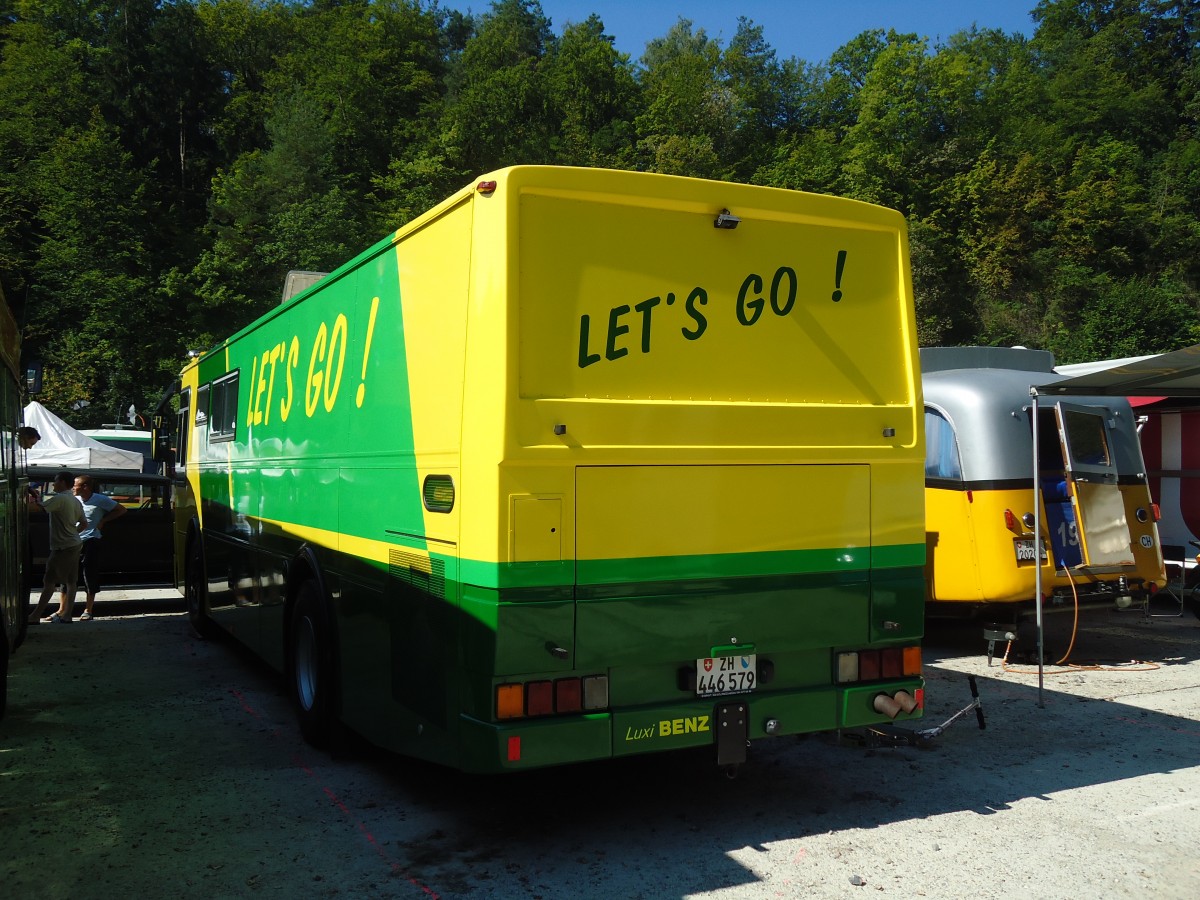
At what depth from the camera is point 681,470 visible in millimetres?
4832

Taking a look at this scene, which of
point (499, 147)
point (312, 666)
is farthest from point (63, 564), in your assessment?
point (499, 147)

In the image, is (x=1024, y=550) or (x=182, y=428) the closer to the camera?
(x=1024, y=550)

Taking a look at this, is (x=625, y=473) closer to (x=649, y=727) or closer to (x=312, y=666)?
(x=649, y=727)

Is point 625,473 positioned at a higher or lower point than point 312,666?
higher

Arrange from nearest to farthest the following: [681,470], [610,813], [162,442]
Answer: [681,470]
[610,813]
[162,442]

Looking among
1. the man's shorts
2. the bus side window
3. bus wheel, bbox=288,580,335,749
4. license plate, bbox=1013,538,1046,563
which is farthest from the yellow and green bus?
the man's shorts

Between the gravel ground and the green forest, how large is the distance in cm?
3605

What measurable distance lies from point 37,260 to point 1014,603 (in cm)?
5052

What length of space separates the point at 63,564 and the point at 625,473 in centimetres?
928

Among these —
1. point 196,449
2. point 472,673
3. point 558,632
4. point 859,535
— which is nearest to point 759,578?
point 859,535

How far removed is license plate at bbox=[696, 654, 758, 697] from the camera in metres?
4.89

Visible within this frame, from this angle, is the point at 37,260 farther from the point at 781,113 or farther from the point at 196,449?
the point at 781,113

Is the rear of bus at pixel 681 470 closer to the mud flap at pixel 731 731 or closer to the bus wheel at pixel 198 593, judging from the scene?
the mud flap at pixel 731 731

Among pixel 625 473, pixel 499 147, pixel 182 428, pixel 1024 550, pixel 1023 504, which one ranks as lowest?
pixel 1024 550
